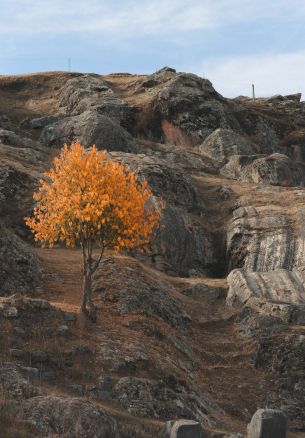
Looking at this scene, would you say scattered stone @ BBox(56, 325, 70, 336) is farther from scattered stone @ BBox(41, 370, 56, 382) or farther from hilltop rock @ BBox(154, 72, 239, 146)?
hilltop rock @ BBox(154, 72, 239, 146)

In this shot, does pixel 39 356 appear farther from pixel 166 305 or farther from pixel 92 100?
pixel 92 100

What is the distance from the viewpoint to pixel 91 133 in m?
60.9

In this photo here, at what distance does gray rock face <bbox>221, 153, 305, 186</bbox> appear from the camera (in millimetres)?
62531

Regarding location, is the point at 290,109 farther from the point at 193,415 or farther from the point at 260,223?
the point at 193,415

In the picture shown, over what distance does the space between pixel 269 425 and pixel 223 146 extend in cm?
5527

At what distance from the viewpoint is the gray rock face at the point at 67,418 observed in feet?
55.4

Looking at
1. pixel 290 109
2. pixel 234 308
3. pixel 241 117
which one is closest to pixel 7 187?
pixel 234 308

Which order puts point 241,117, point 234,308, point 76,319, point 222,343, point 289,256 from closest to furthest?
point 76,319 → point 222,343 → point 234,308 → point 289,256 → point 241,117

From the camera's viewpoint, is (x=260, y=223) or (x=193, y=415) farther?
(x=260, y=223)

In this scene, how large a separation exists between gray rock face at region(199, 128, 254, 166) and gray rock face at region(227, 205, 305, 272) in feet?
75.9

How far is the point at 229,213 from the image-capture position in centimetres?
5019

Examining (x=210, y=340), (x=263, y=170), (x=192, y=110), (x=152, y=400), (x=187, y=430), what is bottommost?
(x=210, y=340)

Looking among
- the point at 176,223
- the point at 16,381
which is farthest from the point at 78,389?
the point at 176,223

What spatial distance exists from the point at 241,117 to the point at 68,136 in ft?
103
